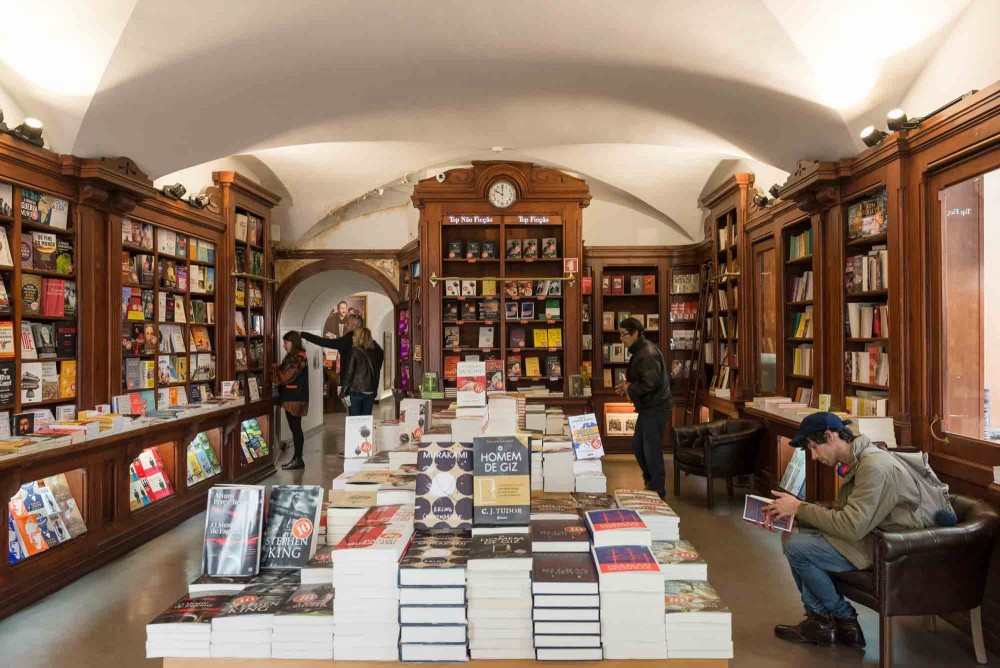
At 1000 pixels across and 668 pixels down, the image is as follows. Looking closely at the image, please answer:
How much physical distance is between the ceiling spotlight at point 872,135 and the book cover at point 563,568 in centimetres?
363

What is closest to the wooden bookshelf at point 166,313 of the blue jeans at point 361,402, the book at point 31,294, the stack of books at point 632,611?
the book at point 31,294

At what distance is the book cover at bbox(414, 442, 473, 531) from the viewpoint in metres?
2.27

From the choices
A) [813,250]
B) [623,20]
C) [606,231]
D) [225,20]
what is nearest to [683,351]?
[606,231]

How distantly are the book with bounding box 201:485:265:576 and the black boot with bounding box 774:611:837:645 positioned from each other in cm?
267

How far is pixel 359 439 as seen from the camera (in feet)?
13.6

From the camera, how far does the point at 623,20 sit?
14.0ft

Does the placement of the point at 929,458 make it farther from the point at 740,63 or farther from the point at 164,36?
the point at 164,36

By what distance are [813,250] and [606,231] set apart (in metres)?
4.23

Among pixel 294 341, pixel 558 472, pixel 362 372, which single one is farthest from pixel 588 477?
pixel 294 341

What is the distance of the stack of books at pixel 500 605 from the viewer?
6.38 feet

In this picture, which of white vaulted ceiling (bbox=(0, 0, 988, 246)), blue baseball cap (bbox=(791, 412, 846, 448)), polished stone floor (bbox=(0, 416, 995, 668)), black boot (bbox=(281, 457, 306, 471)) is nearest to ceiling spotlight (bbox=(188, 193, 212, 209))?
white vaulted ceiling (bbox=(0, 0, 988, 246))

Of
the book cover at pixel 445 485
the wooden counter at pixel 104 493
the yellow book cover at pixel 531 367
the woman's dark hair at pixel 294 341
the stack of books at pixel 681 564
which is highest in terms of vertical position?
the woman's dark hair at pixel 294 341

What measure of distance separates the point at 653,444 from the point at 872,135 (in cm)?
336

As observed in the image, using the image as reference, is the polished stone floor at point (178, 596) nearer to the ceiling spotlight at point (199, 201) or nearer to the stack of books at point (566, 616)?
the stack of books at point (566, 616)
